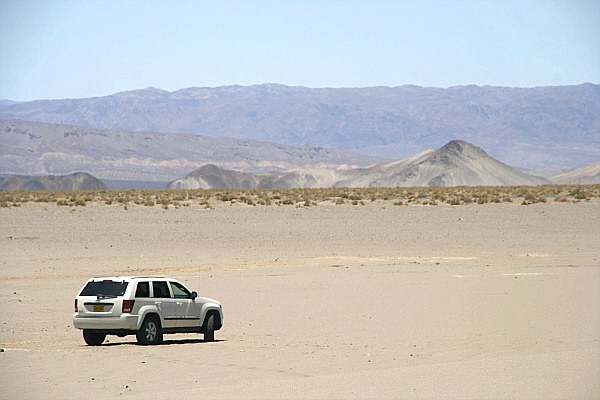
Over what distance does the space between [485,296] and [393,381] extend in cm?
812

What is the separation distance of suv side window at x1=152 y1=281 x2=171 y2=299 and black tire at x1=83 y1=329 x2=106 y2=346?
86 cm

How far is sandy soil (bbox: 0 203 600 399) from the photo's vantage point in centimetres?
955

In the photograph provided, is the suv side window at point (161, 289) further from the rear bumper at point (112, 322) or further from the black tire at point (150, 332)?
the rear bumper at point (112, 322)

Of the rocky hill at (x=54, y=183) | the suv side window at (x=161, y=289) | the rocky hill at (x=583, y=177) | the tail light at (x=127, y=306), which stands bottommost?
the tail light at (x=127, y=306)

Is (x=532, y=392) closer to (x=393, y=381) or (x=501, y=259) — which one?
(x=393, y=381)

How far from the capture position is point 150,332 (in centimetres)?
1158

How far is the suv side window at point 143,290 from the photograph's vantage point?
1128cm

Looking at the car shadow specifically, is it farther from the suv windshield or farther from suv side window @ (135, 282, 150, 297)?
the suv windshield

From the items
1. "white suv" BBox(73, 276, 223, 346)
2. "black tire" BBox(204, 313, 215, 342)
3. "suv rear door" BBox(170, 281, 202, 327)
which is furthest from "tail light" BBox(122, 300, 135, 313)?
"black tire" BBox(204, 313, 215, 342)

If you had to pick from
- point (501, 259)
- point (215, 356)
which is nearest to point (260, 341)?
point (215, 356)

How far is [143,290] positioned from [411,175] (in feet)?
328

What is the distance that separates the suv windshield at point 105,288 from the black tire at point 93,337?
2.06ft

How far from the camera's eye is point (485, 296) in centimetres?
1731

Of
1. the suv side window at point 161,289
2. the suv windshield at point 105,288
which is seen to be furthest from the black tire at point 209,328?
the suv windshield at point 105,288
